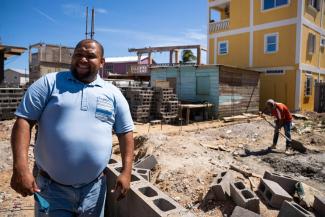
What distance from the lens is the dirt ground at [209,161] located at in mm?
5074

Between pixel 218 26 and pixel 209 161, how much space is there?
18427 millimetres

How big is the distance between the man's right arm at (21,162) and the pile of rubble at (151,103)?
1269 cm

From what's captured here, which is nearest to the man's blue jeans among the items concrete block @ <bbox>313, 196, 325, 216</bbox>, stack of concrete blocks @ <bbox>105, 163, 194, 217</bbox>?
stack of concrete blocks @ <bbox>105, 163, 194, 217</bbox>

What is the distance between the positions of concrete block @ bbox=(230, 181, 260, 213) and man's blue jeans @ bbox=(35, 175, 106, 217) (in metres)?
2.73

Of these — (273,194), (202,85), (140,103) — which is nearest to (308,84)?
(202,85)

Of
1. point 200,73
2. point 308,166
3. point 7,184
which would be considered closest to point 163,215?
point 7,184

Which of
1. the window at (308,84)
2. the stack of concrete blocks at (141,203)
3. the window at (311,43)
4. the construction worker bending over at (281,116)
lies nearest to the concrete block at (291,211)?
the stack of concrete blocks at (141,203)

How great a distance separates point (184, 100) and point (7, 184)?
13361 millimetres

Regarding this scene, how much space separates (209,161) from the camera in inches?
298

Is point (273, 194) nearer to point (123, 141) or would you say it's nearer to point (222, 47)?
point (123, 141)

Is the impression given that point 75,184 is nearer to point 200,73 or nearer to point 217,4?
point 200,73

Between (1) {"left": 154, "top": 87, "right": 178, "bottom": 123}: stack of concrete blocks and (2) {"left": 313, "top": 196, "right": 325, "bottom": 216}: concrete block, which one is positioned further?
(1) {"left": 154, "top": 87, "right": 178, "bottom": 123}: stack of concrete blocks

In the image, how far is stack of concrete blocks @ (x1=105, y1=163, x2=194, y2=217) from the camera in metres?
3.12

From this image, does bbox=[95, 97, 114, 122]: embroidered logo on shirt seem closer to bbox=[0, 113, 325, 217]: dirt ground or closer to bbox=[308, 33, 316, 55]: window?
bbox=[0, 113, 325, 217]: dirt ground
